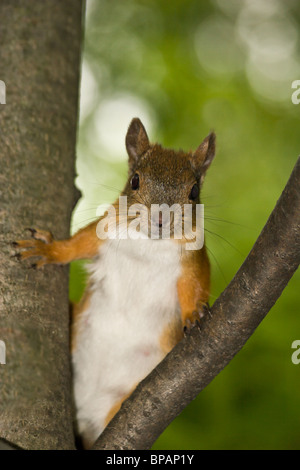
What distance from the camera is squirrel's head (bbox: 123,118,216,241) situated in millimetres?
2326

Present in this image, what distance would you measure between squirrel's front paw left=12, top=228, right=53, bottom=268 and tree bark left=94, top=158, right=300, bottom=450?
2.25ft

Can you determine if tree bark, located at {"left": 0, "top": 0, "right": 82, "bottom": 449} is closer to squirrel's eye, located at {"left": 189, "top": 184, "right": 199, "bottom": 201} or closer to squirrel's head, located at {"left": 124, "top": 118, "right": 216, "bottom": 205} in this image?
squirrel's head, located at {"left": 124, "top": 118, "right": 216, "bottom": 205}

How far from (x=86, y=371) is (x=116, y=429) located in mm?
763

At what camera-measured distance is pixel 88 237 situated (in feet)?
8.20

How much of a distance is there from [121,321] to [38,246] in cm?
62

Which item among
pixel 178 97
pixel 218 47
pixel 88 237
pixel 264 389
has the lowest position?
pixel 264 389

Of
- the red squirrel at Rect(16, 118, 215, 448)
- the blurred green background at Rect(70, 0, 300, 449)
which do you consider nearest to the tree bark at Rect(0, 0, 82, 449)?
the red squirrel at Rect(16, 118, 215, 448)

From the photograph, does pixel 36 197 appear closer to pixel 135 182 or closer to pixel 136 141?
pixel 135 182

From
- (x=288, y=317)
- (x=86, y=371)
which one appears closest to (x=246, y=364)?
(x=288, y=317)

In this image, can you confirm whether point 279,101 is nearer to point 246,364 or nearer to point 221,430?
point 246,364

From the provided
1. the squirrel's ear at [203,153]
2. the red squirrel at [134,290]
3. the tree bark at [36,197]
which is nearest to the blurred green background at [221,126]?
the squirrel's ear at [203,153]

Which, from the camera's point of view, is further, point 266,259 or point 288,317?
point 288,317

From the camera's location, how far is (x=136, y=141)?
270cm

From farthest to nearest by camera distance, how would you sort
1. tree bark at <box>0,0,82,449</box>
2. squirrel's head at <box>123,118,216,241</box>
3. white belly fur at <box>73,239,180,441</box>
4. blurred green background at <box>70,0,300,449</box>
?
blurred green background at <box>70,0,300,449</box>, white belly fur at <box>73,239,180,441</box>, squirrel's head at <box>123,118,216,241</box>, tree bark at <box>0,0,82,449</box>
